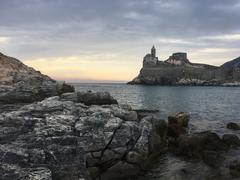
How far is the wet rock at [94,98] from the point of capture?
2545 cm

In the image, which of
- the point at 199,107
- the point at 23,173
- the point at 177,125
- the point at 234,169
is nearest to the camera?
the point at 23,173

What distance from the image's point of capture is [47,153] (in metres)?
14.0

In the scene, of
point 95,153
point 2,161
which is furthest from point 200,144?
point 2,161

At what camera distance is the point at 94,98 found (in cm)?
2583

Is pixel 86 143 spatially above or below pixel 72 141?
below

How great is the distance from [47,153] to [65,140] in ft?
4.30

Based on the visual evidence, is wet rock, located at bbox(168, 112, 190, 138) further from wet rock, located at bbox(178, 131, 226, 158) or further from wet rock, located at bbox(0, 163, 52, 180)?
wet rock, located at bbox(0, 163, 52, 180)

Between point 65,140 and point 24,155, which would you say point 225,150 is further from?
point 24,155

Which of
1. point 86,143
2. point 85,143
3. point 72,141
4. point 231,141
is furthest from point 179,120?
point 72,141

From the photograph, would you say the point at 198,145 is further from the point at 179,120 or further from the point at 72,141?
the point at 72,141

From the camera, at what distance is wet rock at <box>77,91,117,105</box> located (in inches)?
1002

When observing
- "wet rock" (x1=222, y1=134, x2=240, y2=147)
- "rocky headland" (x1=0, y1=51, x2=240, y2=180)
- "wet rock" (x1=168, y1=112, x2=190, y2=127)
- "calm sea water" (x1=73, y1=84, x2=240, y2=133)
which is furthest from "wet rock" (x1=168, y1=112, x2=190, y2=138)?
"wet rock" (x1=222, y1=134, x2=240, y2=147)

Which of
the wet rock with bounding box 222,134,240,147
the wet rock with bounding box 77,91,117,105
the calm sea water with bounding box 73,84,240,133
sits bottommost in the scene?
the calm sea water with bounding box 73,84,240,133

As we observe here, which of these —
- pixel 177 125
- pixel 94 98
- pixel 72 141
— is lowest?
pixel 177 125
